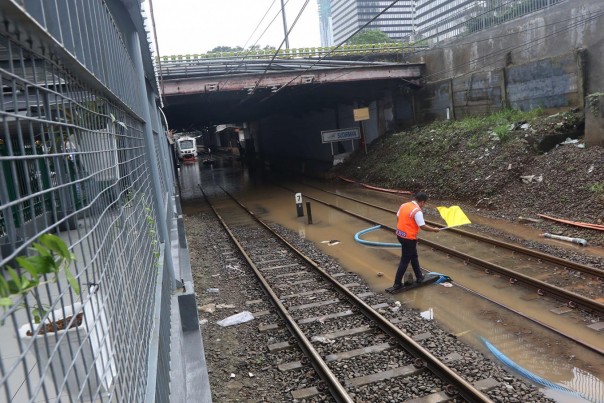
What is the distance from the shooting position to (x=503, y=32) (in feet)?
64.0

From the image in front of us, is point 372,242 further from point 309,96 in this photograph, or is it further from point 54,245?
point 309,96

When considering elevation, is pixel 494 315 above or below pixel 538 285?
below

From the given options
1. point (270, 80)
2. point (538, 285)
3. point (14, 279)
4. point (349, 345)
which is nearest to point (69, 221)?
point (14, 279)

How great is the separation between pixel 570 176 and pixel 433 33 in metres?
13.9

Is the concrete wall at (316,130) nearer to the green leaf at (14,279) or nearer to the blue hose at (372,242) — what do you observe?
the blue hose at (372,242)

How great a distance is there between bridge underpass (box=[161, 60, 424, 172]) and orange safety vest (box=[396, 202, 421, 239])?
1329 cm

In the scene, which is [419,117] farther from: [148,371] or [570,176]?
[148,371]

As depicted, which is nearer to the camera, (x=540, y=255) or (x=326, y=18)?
(x=540, y=255)

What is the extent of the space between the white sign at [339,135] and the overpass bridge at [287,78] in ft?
7.92

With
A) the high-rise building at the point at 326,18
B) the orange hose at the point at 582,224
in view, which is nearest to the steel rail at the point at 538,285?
the orange hose at the point at 582,224

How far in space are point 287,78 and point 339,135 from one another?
5.58 meters

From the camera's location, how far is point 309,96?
90.9ft

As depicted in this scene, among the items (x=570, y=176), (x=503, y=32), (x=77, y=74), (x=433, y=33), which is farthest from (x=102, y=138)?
(x=433, y=33)

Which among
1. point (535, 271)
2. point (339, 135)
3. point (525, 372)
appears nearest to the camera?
point (525, 372)
